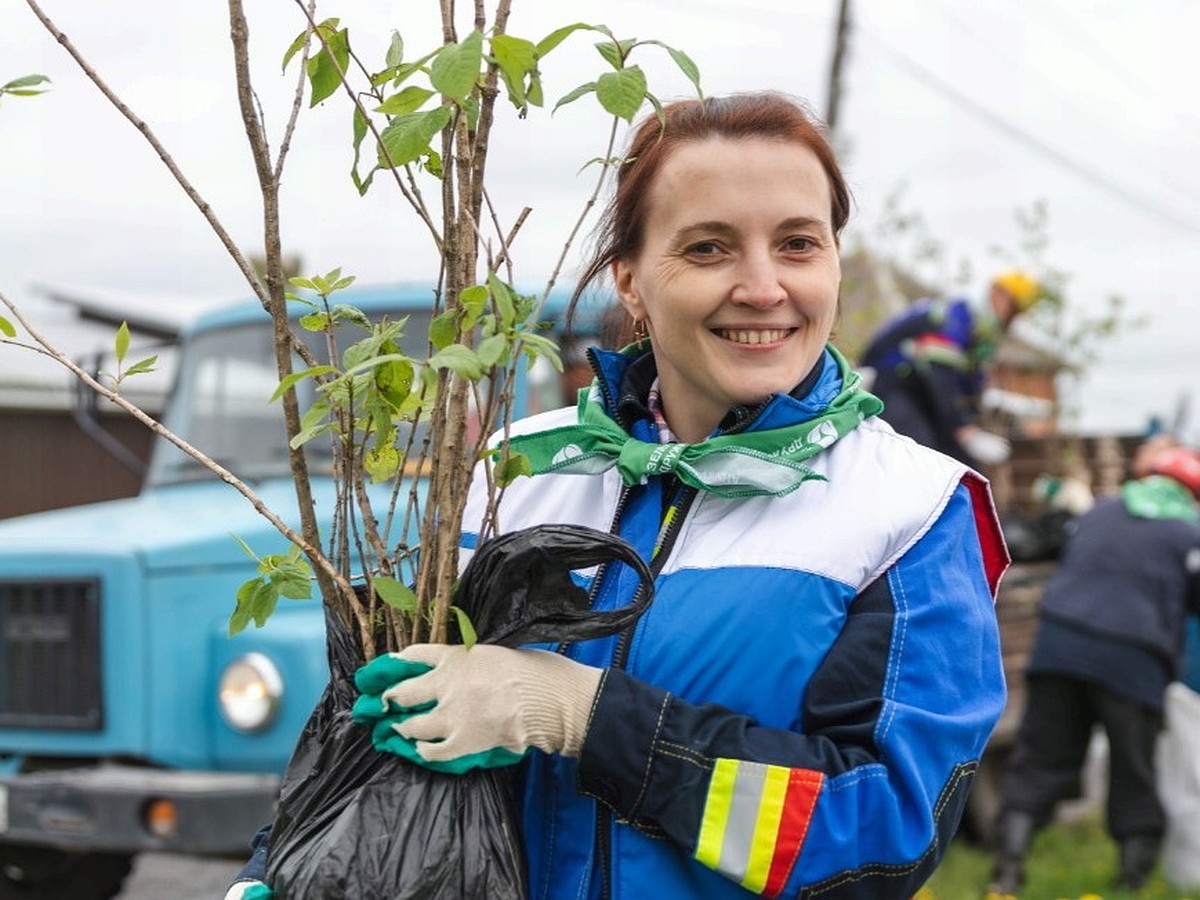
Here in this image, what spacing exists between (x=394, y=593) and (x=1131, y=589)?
474cm

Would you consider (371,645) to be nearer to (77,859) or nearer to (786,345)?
(786,345)

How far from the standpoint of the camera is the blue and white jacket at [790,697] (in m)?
1.57

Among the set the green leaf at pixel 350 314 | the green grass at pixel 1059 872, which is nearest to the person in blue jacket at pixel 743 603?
the green leaf at pixel 350 314

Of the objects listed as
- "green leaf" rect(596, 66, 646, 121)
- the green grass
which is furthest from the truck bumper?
"green leaf" rect(596, 66, 646, 121)

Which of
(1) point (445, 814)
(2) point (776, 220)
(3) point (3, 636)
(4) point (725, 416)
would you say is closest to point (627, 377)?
(4) point (725, 416)

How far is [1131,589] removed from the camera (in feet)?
18.8

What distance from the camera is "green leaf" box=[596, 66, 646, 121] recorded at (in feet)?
4.75

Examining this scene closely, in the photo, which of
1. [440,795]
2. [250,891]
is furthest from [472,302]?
[250,891]

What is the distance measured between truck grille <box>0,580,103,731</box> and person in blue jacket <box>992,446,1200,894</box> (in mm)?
3407

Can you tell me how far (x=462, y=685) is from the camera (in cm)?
156

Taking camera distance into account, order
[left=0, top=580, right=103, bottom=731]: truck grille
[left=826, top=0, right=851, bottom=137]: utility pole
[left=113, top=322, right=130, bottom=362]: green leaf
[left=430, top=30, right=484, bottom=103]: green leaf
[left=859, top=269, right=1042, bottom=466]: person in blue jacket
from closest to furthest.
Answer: [left=430, top=30, right=484, bottom=103]: green leaf < [left=113, top=322, right=130, bottom=362]: green leaf < [left=0, top=580, right=103, bottom=731]: truck grille < [left=859, top=269, right=1042, bottom=466]: person in blue jacket < [left=826, top=0, right=851, bottom=137]: utility pole

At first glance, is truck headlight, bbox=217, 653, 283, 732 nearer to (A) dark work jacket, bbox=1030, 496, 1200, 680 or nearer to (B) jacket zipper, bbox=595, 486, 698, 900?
(B) jacket zipper, bbox=595, 486, 698, 900

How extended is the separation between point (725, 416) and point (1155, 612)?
14.3ft

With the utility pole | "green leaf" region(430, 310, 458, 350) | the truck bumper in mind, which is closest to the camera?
"green leaf" region(430, 310, 458, 350)
